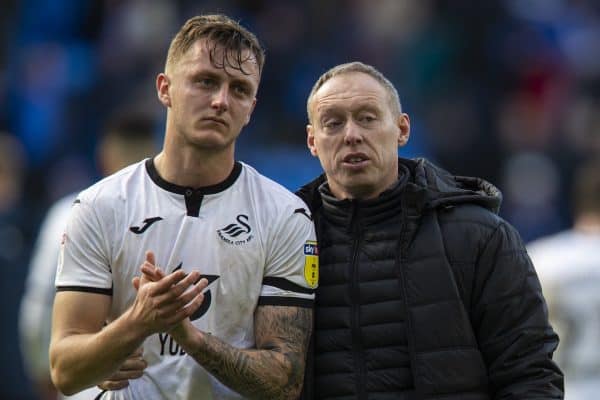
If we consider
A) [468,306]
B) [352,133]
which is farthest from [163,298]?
[468,306]

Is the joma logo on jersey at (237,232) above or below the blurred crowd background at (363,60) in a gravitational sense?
below

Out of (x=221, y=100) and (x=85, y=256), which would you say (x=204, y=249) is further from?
(x=221, y=100)

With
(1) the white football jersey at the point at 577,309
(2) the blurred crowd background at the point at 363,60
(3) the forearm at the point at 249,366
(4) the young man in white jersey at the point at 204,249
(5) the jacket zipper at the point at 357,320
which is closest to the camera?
(3) the forearm at the point at 249,366

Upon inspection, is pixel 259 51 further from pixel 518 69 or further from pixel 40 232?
pixel 518 69

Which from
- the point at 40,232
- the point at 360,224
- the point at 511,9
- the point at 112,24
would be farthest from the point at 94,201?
the point at 511,9

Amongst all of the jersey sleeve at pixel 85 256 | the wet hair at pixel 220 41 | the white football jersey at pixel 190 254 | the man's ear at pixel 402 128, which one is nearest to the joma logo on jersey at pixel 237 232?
the white football jersey at pixel 190 254

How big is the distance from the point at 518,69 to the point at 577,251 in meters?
8.01

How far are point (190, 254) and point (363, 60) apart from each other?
1018 centimetres

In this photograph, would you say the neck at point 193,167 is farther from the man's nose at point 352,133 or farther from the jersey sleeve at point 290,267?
the man's nose at point 352,133

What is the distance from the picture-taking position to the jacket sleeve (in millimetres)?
5152

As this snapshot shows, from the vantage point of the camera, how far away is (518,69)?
15930 millimetres

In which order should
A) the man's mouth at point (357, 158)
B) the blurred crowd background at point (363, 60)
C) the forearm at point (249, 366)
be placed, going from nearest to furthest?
1. the forearm at point (249, 366)
2. the man's mouth at point (357, 158)
3. the blurred crowd background at point (363, 60)

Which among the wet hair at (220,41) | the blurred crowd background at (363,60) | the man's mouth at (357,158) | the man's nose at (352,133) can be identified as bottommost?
the man's mouth at (357,158)

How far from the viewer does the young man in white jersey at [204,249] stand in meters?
5.11
